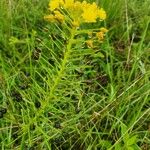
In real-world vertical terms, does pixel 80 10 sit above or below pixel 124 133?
above

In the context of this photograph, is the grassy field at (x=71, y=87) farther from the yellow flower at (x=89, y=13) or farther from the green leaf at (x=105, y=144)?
the yellow flower at (x=89, y=13)

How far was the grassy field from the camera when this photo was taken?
1896mm

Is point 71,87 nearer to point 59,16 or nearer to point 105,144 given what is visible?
point 105,144

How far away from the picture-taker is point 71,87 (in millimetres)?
1993

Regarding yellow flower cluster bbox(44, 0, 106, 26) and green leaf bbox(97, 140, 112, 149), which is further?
green leaf bbox(97, 140, 112, 149)

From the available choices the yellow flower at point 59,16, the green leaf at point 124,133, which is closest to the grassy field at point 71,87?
the green leaf at point 124,133

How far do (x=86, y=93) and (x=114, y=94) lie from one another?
181 mm

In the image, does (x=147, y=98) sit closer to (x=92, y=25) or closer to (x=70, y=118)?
(x=70, y=118)

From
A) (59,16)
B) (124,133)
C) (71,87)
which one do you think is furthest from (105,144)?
(59,16)

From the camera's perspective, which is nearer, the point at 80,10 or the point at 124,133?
the point at 80,10

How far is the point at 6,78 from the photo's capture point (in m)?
2.20

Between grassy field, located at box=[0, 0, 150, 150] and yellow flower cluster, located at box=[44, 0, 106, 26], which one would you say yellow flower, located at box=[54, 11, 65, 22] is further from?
grassy field, located at box=[0, 0, 150, 150]

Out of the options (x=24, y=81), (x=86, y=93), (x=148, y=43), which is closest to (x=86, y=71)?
(x=86, y=93)

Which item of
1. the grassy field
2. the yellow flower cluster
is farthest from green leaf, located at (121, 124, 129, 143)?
the yellow flower cluster
